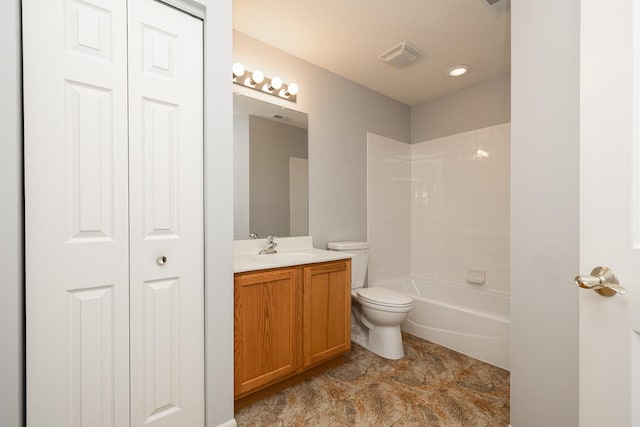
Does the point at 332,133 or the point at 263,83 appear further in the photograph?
the point at 332,133

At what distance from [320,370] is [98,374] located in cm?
136

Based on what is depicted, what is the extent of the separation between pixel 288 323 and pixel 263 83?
181cm

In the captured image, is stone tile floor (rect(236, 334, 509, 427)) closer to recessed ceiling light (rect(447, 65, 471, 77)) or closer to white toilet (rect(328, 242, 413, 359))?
white toilet (rect(328, 242, 413, 359))

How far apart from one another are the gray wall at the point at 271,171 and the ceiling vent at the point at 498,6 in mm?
1512

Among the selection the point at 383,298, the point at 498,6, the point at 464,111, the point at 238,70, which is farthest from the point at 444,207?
the point at 238,70

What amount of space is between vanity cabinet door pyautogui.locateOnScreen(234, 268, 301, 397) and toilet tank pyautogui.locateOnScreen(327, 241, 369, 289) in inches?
31.8

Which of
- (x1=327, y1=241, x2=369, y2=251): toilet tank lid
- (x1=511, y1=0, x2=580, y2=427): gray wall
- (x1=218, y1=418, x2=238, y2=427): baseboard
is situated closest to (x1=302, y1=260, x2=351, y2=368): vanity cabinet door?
(x1=327, y1=241, x2=369, y2=251): toilet tank lid

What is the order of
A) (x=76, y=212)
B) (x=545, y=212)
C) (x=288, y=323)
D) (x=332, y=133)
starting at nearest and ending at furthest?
(x=76, y=212)
(x=545, y=212)
(x=288, y=323)
(x=332, y=133)

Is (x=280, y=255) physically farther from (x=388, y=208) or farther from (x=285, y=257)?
(x=388, y=208)

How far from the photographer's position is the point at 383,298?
2.26m

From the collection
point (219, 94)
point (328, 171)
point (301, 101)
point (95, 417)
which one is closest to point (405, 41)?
point (301, 101)

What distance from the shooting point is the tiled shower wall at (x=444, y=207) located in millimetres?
2775

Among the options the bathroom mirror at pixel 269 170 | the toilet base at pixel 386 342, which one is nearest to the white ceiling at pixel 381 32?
the bathroom mirror at pixel 269 170

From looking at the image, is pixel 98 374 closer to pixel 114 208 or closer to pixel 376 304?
pixel 114 208
